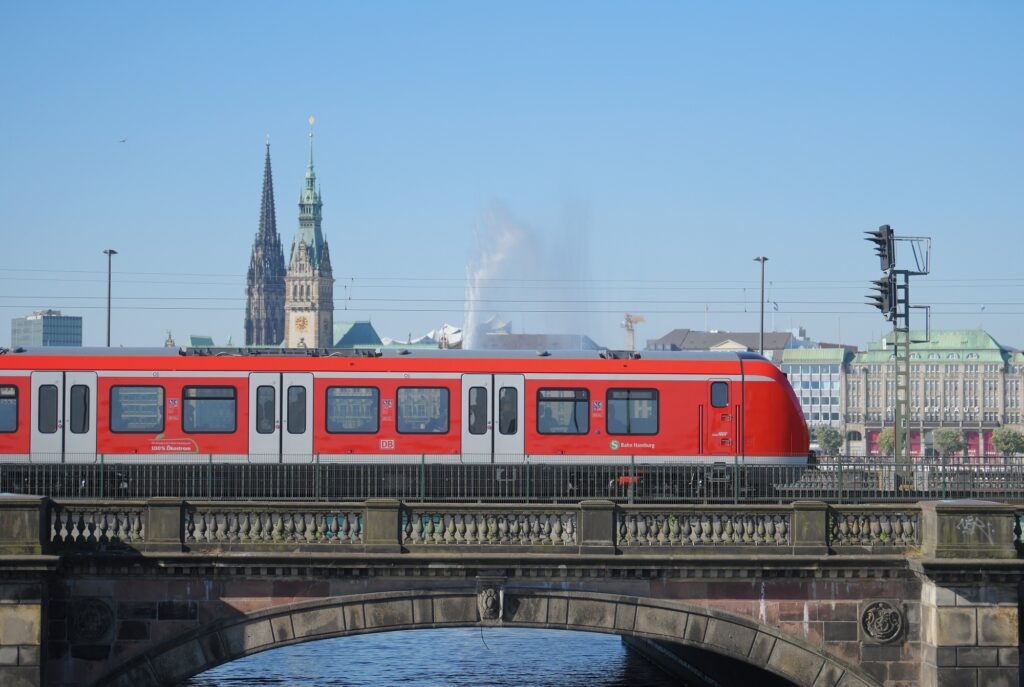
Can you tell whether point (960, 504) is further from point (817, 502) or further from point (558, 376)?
point (558, 376)

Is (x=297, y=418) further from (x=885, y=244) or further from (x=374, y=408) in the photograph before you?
(x=885, y=244)

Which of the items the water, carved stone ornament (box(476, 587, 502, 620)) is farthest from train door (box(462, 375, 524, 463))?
carved stone ornament (box(476, 587, 502, 620))

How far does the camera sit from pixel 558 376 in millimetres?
36562

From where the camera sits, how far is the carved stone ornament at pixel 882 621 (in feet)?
81.5

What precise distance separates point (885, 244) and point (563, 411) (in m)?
8.89

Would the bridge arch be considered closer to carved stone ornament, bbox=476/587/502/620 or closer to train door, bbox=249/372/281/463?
carved stone ornament, bbox=476/587/502/620

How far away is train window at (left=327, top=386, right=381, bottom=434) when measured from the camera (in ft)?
119

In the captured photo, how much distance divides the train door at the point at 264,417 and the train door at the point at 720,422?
9754 millimetres

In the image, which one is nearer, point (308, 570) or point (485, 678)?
point (308, 570)

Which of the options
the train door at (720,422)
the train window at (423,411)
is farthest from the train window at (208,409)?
the train door at (720,422)

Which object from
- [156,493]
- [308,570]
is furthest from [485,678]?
[308,570]

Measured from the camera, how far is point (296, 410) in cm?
3628

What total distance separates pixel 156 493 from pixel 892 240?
18.0 m

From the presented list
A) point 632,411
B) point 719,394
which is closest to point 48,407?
point 632,411
